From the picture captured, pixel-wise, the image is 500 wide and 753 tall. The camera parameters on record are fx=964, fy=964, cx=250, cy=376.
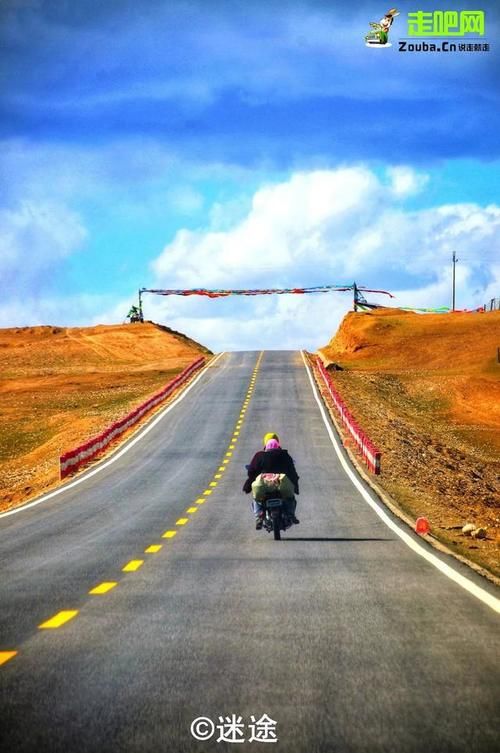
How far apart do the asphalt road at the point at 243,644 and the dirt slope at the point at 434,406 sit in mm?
3447

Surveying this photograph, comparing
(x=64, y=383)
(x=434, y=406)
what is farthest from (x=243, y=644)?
(x=64, y=383)

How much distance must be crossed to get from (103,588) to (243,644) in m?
3.89

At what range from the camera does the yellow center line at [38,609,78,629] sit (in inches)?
351

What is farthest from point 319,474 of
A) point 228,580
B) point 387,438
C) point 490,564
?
point 228,580

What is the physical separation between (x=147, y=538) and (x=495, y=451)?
39.5 metres

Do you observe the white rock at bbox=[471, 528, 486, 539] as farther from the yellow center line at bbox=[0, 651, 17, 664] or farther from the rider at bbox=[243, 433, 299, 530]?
the yellow center line at bbox=[0, 651, 17, 664]

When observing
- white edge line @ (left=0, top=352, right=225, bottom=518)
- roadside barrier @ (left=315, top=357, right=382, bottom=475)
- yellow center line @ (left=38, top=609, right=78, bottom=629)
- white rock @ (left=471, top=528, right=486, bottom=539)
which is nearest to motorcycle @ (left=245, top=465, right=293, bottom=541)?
white rock @ (left=471, top=528, right=486, bottom=539)

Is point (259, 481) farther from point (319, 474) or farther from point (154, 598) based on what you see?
point (319, 474)

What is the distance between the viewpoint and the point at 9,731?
A: 555 centimetres

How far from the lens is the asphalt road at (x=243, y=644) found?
5516 millimetres

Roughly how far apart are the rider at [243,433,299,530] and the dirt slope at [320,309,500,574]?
3030mm

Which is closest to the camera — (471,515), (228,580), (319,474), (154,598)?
(154,598)

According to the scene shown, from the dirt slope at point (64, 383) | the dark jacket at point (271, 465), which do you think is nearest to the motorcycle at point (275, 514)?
the dark jacket at point (271, 465)

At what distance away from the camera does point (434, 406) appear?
6938 centimetres
